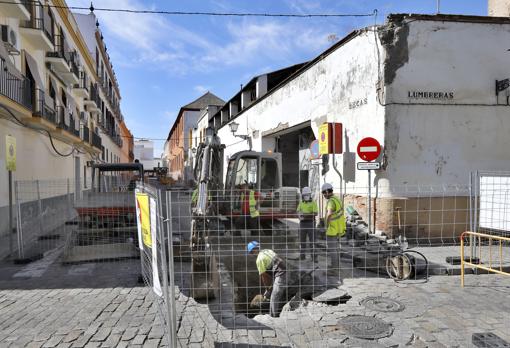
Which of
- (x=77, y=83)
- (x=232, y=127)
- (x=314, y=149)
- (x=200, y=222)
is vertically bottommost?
(x=200, y=222)

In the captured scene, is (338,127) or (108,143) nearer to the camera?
(338,127)

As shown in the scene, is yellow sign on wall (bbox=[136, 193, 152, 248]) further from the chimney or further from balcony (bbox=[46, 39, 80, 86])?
balcony (bbox=[46, 39, 80, 86])

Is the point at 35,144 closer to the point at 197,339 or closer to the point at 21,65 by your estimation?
the point at 21,65

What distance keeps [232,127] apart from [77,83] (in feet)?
31.4

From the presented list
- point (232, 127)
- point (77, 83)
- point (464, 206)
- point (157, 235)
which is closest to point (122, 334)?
point (157, 235)

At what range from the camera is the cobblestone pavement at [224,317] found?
13.3ft

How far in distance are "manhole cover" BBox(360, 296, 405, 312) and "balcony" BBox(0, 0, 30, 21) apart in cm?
1278

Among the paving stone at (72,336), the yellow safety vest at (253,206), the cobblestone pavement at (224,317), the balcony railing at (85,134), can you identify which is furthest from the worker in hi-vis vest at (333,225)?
the balcony railing at (85,134)

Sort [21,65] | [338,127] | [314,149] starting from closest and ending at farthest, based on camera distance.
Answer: [338,127] → [314,149] → [21,65]

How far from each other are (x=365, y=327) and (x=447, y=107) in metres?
7.16

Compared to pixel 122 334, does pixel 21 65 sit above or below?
above

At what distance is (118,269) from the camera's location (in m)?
6.99

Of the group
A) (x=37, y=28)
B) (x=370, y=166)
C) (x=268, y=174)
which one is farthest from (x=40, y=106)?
(x=370, y=166)

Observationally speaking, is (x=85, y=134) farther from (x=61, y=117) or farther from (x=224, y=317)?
(x=224, y=317)
